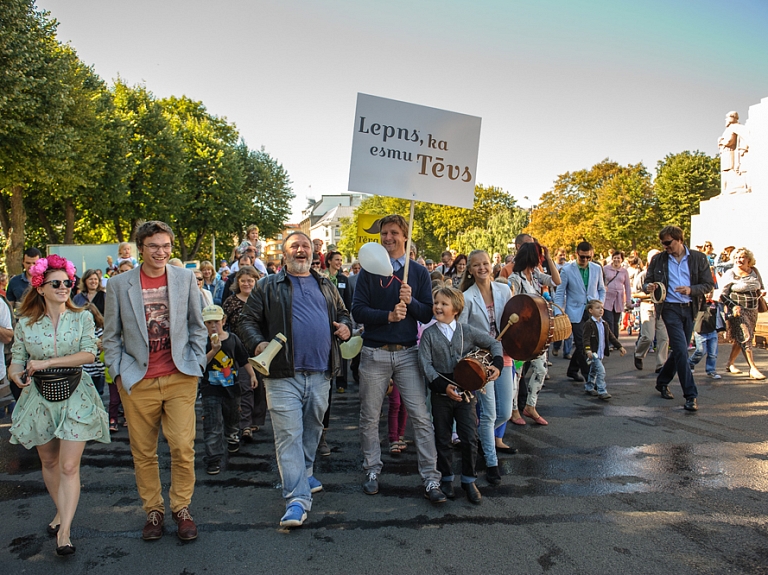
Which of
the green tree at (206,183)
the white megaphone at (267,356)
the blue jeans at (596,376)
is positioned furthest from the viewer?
the green tree at (206,183)

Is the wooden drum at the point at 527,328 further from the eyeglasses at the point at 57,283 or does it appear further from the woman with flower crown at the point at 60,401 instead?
the eyeglasses at the point at 57,283

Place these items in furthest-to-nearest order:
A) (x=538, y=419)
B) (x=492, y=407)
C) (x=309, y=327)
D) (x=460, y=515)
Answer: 1. (x=538, y=419)
2. (x=492, y=407)
3. (x=309, y=327)
4. (x=460, y=515)

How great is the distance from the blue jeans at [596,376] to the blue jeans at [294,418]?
15.8 ft

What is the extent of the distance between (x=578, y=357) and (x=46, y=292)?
7.01 meters

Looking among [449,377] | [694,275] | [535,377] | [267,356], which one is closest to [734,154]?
[694,275]

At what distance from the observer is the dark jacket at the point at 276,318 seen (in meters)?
3.93

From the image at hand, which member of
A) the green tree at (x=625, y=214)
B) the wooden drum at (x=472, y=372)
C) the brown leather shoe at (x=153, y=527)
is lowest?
the brown leather shoe at (x=153, y=527)

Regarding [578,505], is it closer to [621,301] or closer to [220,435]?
[220,435]

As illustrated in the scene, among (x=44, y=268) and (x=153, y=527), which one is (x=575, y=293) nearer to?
(x=153, y=527)

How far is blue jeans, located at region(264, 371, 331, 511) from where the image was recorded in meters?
3.89

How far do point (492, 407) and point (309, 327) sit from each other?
5.64 ft

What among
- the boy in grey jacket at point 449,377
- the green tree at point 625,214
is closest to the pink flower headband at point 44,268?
the boy in grey jacket at point 449,377

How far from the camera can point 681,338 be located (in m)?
6.80

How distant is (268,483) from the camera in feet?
15.3
